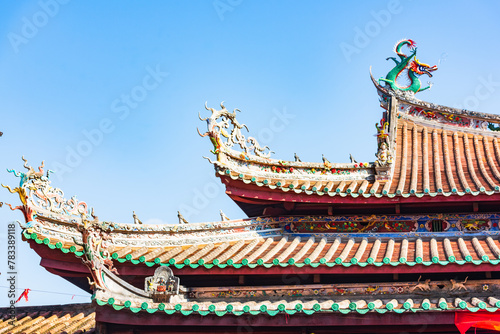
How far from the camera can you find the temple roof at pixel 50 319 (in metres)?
13.4

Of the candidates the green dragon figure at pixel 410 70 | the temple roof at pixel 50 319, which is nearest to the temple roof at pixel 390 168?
the green dragon figure at pixel 410 70

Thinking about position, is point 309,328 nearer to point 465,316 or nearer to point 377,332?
point 377,332

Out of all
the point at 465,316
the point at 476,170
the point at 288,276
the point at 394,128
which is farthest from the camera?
the point at 394,128

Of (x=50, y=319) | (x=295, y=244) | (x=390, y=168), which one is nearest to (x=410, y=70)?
(x=390, y=168)

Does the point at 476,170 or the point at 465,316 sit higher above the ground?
the point at 476,170

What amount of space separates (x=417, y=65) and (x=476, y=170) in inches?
154

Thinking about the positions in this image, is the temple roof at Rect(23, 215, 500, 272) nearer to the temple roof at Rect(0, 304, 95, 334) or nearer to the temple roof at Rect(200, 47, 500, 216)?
the temple roof at Rect(200, 47, 500, 216)

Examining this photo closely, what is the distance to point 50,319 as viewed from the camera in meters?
14.0

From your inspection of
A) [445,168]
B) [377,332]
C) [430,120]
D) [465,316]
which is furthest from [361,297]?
[430,120]

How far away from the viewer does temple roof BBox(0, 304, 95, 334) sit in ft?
44.0

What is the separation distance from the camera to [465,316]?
10750 millimetres

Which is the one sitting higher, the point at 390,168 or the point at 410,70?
the point at 410,70

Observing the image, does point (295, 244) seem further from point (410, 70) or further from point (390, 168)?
point (410, 70)

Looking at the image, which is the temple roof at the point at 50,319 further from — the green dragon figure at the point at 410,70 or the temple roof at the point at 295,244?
the green dragon figure at the point at 410,70
